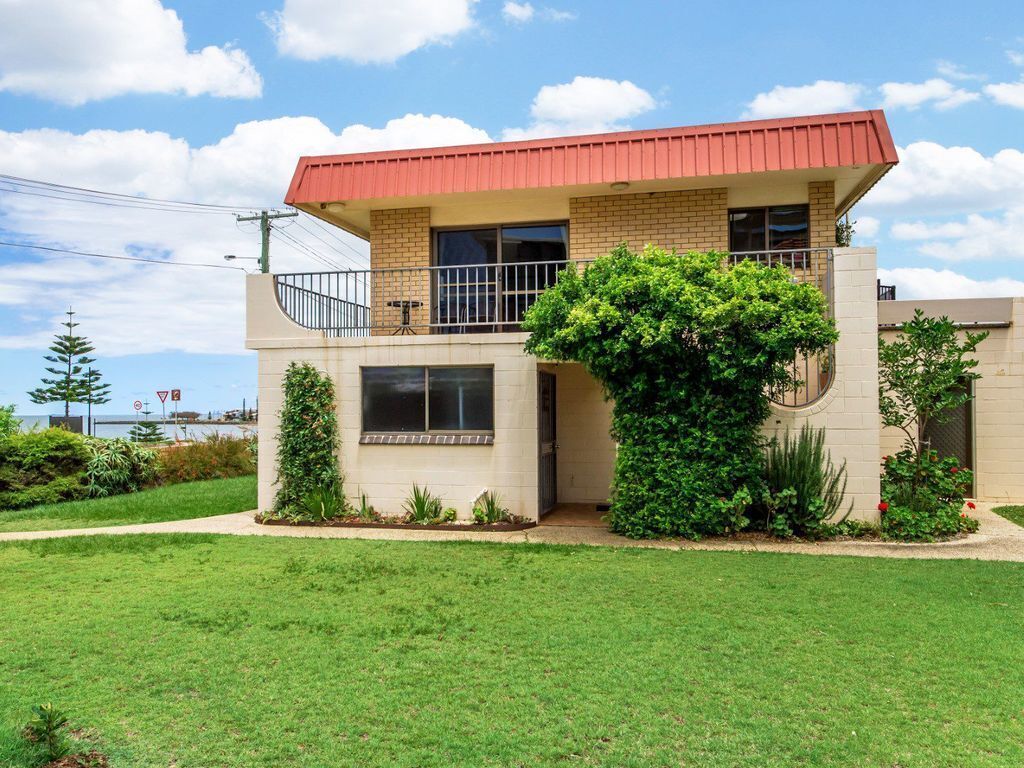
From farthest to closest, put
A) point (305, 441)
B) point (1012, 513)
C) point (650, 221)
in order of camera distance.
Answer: point (650, 221)
point (1012, 513)
point (305, 441)

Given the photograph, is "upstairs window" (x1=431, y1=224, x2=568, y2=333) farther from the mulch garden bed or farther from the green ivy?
the mulch garden bed

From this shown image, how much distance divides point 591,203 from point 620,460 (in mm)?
5105

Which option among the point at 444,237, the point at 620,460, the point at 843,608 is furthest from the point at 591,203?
the point at 843,608

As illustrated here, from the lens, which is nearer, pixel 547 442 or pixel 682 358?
pixel 682 358

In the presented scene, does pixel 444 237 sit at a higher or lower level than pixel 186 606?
higher

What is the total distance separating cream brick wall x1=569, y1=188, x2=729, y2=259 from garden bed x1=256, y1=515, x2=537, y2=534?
4815mm

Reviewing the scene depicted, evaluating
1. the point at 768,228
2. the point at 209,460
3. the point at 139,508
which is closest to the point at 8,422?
the point at 209,460

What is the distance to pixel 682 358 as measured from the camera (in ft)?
30.4

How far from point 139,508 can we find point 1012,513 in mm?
13980

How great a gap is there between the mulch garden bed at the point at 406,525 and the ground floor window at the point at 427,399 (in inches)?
53.8

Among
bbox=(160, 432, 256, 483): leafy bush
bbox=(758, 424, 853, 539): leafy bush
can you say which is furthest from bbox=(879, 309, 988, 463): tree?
bbox=(160, 432, 256, 483): leafy bush

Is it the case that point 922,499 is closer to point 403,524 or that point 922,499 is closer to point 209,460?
point 403,524

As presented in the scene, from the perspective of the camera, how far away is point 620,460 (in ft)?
31.8

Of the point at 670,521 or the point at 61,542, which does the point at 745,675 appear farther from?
the point at 61,542
